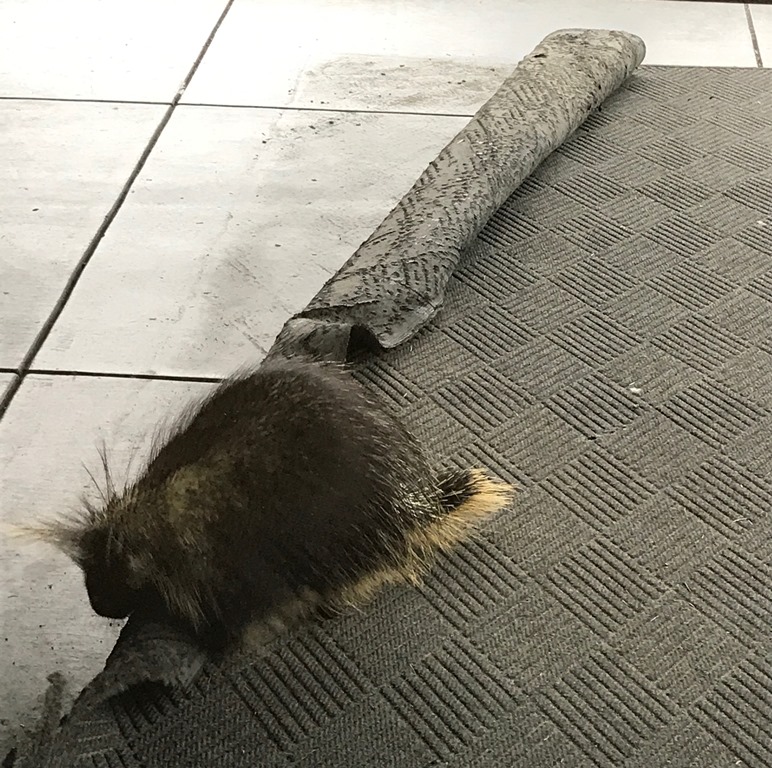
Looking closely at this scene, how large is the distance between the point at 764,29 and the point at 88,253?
1873 millimetres

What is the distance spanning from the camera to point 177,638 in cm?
102

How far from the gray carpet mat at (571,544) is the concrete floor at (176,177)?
0.33 metres

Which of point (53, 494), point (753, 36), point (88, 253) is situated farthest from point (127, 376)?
point (753, 36)

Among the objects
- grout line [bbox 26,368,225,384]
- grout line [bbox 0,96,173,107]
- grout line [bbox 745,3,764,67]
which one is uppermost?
grout line [bbox 745,3,764,67]

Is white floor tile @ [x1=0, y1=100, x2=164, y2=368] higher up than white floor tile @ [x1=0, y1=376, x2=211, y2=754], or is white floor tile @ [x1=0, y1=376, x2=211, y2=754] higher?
white floor tile @ [x1=0, y1=100, x2=164, y2=368]

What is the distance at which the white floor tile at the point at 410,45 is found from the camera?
2.42 m

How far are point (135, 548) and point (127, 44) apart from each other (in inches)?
78.0

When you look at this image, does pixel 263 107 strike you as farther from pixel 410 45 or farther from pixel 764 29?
pixel 764 29

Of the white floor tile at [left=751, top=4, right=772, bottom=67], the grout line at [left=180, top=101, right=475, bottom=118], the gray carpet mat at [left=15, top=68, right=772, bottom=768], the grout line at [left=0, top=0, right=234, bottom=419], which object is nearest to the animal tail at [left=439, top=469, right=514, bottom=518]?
the gray carpet mat at [left=15, top=68, right=772, bottom=768]

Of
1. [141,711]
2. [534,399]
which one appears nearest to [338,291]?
[534,399]

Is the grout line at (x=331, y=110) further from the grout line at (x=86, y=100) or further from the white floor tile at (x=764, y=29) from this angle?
the white floor tile at (x=764, y=29)

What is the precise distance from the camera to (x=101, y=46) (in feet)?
8.52

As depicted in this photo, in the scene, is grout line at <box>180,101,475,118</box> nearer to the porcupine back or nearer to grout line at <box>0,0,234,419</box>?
grout line at <box>0,0,234,419</box>

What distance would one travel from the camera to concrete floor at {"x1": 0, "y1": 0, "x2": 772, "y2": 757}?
1.51 m
